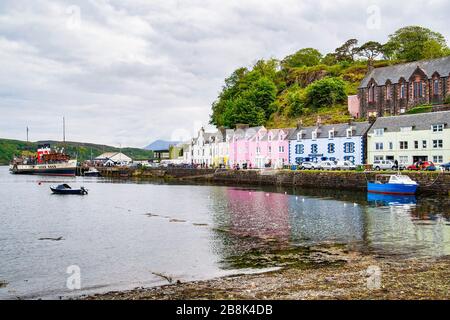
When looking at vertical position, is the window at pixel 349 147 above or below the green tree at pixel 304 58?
below

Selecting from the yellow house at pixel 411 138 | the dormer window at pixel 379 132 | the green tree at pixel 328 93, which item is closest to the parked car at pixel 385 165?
the yellow house at pixel 411 138

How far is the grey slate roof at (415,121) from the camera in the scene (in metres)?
66.3

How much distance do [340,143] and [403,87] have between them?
21.1 m

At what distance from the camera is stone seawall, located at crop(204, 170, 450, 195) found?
54.7 meters

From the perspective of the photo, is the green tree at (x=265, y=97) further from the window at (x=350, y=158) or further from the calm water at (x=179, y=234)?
the calm water at (x=179, y=234)

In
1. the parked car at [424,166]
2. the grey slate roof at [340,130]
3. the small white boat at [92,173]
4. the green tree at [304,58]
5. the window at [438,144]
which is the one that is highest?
the green tree at [304,58]

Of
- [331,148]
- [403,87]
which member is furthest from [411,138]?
[403,87]

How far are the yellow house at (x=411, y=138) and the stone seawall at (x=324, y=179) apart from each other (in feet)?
34.2

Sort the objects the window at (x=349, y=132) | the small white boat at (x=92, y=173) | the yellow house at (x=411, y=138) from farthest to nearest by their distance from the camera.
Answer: the small white boat at (x=92, y=173), the window at (x=349, y=132), the yellow house at (x=411, y=138)

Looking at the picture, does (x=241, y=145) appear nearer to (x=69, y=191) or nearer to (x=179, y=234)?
(x=69, y=191)

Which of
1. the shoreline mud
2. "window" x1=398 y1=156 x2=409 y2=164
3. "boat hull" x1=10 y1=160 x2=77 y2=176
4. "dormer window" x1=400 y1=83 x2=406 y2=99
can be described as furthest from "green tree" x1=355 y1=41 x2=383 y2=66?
the shoreline mud

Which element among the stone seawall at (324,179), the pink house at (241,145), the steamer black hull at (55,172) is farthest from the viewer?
the steamer black hull at (55,172)
